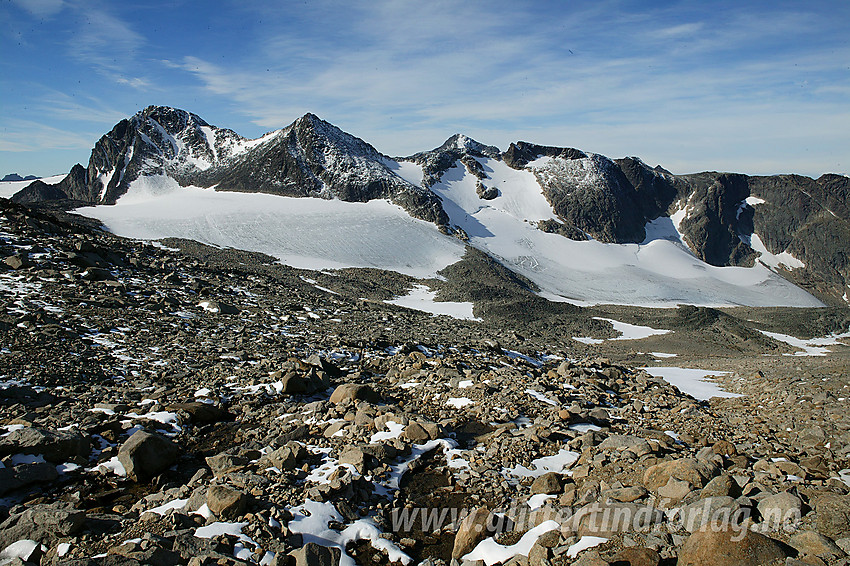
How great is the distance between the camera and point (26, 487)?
7320 mm

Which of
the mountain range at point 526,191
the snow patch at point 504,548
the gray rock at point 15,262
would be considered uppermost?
the mountain range at point 526,191

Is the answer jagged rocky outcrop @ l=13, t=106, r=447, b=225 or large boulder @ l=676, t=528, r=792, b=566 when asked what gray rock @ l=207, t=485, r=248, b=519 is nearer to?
large boulder @ l=676, t=528, r=792, b=566

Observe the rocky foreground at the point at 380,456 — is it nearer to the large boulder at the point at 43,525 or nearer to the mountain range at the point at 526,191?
the large boulder at the point at 43,525

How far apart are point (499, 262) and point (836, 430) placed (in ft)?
204

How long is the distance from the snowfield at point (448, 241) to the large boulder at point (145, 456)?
29832mm

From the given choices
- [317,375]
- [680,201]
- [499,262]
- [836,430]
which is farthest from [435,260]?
[680,201]

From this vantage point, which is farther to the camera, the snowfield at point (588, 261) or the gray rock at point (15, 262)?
the snowfield at point (588, 261)

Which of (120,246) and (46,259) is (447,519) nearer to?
(46,259)

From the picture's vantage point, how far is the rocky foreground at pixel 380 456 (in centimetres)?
540

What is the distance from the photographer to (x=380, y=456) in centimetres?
802

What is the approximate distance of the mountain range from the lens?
268ft

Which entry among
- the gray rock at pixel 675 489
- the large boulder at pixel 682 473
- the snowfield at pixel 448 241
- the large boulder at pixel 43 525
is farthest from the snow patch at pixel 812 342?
the large boulder at pixel 43 525

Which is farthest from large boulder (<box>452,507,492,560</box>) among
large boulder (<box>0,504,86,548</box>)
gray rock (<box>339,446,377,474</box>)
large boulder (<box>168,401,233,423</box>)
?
large boulder (<box>168,401,233,423</box>)

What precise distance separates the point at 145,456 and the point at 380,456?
12.8 ft
